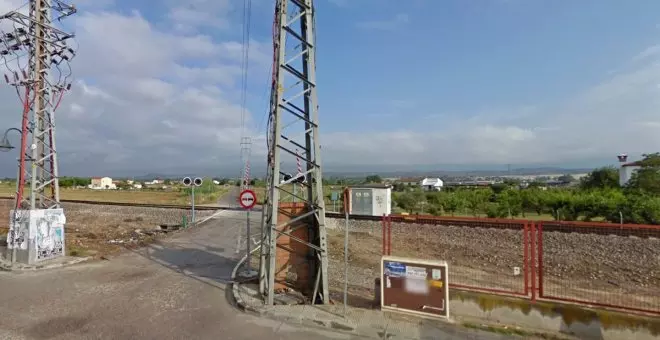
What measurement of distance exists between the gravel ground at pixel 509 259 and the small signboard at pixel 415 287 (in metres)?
1.17

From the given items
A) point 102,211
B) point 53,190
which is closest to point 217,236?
point 53,190

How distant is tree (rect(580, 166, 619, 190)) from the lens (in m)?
58.4

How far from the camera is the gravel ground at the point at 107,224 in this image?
1537 cm

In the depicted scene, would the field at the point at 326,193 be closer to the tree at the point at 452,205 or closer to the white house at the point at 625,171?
the tree at the point at 452,205

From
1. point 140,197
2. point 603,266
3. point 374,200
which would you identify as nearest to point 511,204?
point 374,200

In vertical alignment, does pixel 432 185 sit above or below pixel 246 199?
above

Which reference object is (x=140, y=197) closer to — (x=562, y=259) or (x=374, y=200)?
(x=374, y=200)

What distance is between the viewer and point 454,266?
1525 centimetres

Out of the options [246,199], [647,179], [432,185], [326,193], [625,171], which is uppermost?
[625,171]

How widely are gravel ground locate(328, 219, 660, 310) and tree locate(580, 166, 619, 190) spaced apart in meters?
46.6

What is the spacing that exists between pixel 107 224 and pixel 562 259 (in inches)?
1026

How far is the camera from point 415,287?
7.41m

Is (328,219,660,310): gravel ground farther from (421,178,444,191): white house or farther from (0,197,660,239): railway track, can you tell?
(421,178,444,191): white house

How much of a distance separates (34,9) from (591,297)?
1930 cm
